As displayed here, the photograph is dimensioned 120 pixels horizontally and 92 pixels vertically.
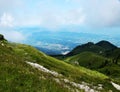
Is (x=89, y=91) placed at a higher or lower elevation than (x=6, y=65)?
lower

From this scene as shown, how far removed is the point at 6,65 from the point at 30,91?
16.1 feet

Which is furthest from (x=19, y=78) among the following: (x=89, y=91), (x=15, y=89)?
(x=89, y=91)

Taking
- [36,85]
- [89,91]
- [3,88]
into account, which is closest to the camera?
[3,88]

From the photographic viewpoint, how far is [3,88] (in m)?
21.1

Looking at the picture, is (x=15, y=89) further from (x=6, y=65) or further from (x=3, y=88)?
(x=6, y=65)

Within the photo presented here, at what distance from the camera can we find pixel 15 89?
21344 mm

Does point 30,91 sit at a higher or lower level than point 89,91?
higher

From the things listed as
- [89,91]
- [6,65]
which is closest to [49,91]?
[6,65]

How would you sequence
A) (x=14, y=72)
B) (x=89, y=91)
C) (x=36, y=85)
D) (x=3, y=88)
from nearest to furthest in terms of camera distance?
1. (x=3, y=88)
2. (x=36, y=85)
3. (x=14, y=72)
4. (x=89, y=91)

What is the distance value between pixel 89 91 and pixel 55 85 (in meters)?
12.6

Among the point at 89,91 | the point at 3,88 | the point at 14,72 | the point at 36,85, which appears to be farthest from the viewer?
the point at 89,91

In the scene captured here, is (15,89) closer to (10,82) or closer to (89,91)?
(10,82)

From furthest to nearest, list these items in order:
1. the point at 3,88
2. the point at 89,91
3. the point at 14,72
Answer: the point at 89,91 < the point at 14,72 < the point at 3,88

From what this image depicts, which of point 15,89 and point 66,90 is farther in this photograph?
point 66,90
